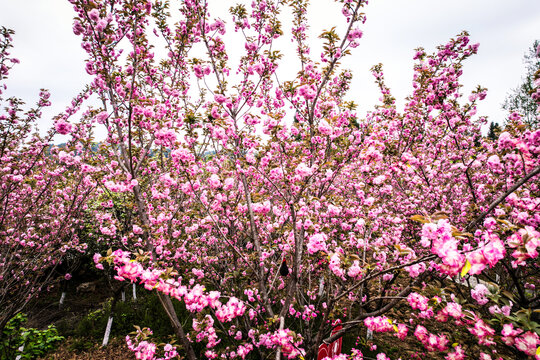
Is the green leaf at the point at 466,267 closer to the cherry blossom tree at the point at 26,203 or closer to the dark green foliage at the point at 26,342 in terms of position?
the cherry blossom tree at the point at 26,203

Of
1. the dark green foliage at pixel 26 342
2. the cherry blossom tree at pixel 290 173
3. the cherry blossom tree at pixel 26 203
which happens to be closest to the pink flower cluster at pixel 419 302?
the cherry blossom tree at pixel 290 173

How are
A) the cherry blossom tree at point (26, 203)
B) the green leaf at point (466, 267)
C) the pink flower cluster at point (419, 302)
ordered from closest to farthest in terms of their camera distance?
the green leaf at point (466, 267) < the pink flower cluster at point (419, 302) < the cherry blossom tree at point (26, 203)

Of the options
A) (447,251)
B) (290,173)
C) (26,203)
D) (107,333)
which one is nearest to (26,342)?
(107,333)

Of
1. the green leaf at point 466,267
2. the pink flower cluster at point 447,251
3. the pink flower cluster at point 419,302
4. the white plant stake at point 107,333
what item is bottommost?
the white plant stake at point 107,333

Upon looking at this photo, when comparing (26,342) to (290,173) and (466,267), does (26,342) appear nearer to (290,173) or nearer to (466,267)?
Answer: (290,173)

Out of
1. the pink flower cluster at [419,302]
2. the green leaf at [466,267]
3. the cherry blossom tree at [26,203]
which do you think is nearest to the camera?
the green leaf at [466,267]

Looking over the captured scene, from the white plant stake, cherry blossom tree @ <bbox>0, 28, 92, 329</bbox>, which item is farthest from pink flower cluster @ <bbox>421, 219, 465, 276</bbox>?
the white plant stake

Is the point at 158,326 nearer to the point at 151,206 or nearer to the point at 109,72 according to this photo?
the point at 151,206

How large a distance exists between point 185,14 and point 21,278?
6.98 meters

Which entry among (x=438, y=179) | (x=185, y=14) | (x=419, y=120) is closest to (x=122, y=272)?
(x=185, y=14)

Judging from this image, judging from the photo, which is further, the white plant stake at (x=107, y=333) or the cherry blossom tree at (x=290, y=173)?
the white plant stake at (x=107, y=333)

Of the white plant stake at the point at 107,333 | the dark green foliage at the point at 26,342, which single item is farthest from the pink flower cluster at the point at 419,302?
the dark green foliage at the point at 26,342

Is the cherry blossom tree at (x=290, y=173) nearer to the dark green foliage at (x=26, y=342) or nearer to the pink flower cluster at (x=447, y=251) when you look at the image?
the pink flower cluster at (x=447, y=251)

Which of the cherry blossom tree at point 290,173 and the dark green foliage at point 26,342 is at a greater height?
the cherry blossom tree at point 290,173
